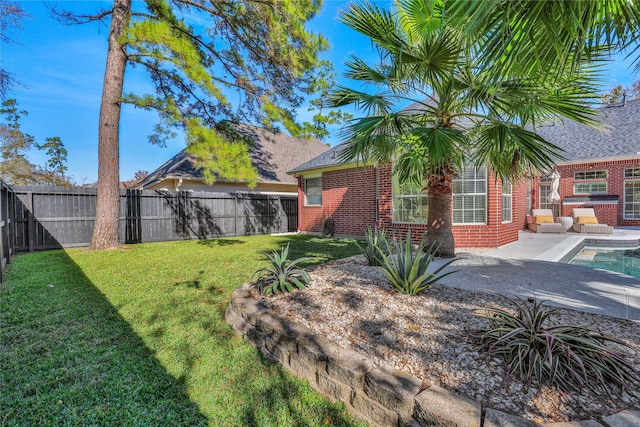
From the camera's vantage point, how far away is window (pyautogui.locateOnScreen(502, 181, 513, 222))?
27.4 ft

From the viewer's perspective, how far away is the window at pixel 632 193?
39.3 ft

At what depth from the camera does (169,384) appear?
92.6 inches

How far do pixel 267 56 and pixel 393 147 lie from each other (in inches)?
224

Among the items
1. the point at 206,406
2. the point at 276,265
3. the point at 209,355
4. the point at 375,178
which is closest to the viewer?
the point at 206,406

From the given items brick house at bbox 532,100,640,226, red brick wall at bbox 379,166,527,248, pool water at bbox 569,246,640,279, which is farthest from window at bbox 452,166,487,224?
brick house at bbox 532,100,640,226

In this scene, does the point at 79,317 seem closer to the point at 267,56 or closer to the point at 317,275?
the point at 317,275

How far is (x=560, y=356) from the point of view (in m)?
1.94

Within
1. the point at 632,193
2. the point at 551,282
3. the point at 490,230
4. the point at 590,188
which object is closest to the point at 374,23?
the point at 551,282

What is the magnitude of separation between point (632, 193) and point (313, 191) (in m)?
13.5

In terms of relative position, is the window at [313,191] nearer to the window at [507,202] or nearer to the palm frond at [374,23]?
the window at [507,202]

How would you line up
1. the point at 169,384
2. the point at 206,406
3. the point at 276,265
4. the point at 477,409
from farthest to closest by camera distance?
1. the point at 276,265
2. the point at 169,384
3. the point at 206,406
4. the point at 477,409

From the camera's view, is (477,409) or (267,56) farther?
(267,56)

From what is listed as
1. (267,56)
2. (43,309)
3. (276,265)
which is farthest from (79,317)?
(267,56)

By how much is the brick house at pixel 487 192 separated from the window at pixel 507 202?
0.03 m
